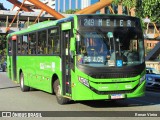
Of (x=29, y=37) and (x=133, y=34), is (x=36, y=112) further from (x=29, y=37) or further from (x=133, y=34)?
(x=29, y=37)

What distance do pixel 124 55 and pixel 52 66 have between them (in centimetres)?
307

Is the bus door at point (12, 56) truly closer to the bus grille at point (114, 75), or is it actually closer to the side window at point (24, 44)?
the side window at point (24, 44)

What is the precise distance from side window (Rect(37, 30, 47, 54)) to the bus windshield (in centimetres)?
318

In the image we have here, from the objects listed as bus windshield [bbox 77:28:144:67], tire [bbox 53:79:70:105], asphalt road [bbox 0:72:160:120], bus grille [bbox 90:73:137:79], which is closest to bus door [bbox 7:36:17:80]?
asphalt road [bbox 0:72:160:120]

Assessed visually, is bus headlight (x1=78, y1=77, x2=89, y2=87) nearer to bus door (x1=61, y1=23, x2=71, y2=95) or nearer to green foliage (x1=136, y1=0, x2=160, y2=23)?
bus door (x1=61, y1=23, x2=71, y2=95)

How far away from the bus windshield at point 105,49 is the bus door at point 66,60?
2.57ft

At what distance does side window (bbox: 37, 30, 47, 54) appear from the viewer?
14548 millimetres

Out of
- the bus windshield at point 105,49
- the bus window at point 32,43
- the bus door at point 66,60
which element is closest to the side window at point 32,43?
the bus window at point 32,43

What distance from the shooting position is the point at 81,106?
41.0ft

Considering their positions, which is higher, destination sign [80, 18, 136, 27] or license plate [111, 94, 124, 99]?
destination sign [80, 18, 136, 27]

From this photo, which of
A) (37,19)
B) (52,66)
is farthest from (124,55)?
(37,19)

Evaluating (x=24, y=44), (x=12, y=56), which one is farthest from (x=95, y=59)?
(x=12, y=56)

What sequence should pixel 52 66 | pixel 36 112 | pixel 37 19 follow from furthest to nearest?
1. pixel 37 19
2. pixel 52 66
3. pixel 36 112

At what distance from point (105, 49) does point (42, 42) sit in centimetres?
400
